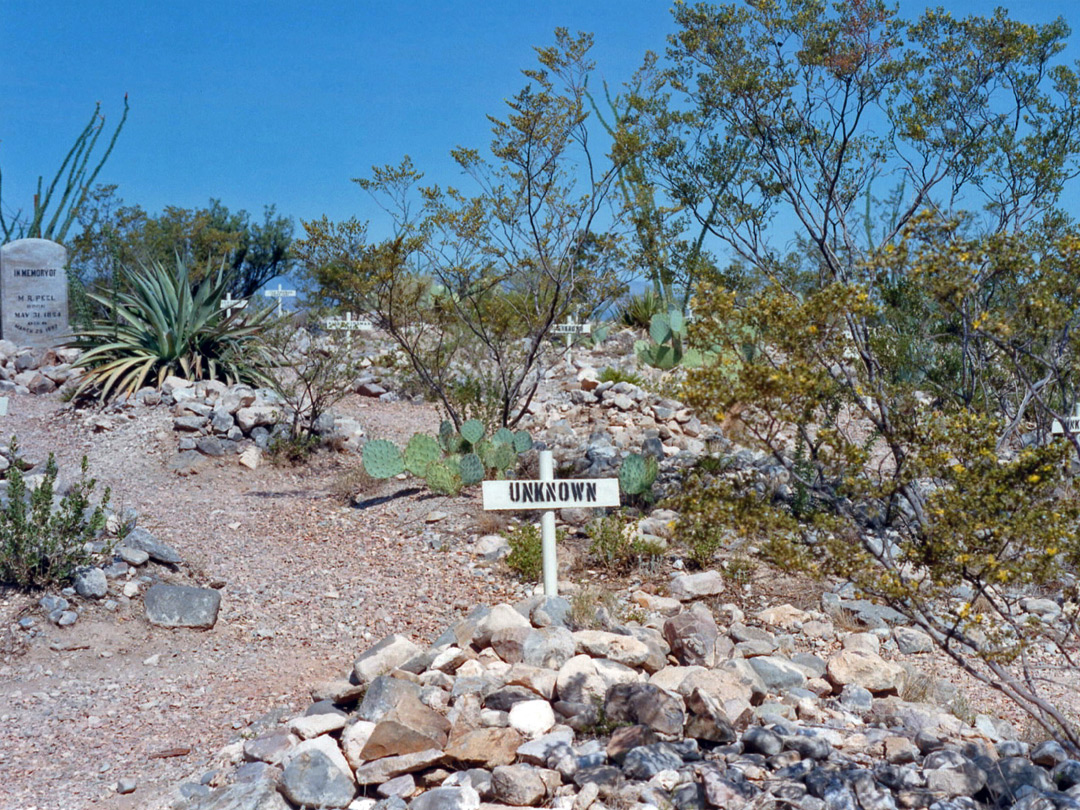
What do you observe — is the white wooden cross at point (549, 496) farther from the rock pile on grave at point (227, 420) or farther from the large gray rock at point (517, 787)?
the rock pile on grave at point (227, 420)

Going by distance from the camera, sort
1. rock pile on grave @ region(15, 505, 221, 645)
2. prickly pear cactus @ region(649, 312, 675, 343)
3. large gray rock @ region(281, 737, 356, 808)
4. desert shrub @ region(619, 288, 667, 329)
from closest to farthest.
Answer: large gray rock @ region(281, 737, 356, 808) < rock pile on grave @ region(15, 505, 221, 645) < prickly pear cactus @ region(649, 312, 675, 343) < desert shrub @ region(619, 288, 667, 329)

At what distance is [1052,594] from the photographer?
6.20m

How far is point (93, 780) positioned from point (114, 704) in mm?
858

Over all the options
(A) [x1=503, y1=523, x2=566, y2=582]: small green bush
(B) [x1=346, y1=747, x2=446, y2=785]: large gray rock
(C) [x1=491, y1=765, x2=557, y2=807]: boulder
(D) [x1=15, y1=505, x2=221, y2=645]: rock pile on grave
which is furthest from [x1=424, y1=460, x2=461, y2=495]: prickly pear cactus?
(C) [x1=491, y1=765, x2=557, y2=807]: boulder

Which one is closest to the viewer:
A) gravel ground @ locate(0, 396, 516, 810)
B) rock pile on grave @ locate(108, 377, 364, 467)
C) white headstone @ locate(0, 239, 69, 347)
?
gravel ground @ locate(0, 396, 516, 810)

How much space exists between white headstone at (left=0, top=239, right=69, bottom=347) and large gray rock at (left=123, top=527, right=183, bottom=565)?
9266 millimetres

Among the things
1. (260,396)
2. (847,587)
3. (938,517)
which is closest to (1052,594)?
(847,587)

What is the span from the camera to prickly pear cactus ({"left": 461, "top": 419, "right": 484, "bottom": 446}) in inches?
346

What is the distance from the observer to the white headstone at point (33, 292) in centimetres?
1475

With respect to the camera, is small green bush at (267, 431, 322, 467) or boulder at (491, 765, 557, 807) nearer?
boulder at (491, 765, 557, 807)

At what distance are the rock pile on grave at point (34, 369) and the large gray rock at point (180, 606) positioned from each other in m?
6.82

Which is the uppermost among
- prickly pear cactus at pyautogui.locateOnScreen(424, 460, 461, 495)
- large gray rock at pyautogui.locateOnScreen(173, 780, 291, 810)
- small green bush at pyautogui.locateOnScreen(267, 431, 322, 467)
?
small green bush at pyautogui.locateOnScreen(267, 431, 322, 467)

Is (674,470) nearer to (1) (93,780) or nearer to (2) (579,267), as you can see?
(2) (579,267)

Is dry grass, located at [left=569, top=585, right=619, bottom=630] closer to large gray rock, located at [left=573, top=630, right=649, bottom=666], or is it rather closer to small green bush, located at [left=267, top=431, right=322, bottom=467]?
large gray rock, located at [left=573, top=630, right=649, bottom=666]
